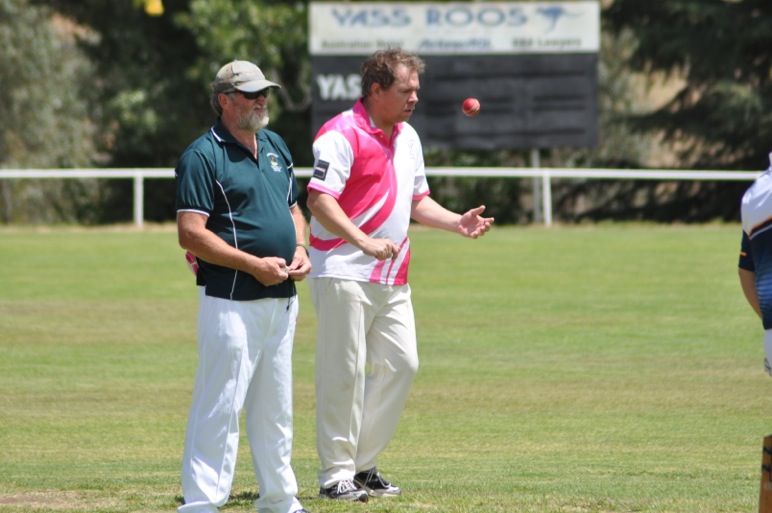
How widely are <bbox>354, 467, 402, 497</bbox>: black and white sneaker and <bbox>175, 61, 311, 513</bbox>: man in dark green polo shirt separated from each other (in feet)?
3.09

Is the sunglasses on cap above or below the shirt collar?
above

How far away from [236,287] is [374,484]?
1.65 metres

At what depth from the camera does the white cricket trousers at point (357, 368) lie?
6.91 meters

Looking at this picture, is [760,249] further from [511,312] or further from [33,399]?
[511,312]

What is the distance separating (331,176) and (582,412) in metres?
4.29

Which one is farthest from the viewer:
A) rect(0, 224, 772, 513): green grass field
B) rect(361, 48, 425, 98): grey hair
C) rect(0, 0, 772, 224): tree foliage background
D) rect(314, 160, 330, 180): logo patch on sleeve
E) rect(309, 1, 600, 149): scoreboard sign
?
rect(0, 0, 772, 224): tree foliage background

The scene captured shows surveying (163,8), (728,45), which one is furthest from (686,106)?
(163,8)

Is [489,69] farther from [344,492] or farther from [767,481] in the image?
[767,481]

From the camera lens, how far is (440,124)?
81.1 feet

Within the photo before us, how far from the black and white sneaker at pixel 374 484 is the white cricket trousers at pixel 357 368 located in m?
0.04

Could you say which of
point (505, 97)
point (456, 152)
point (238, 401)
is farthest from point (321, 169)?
point (456, 152)

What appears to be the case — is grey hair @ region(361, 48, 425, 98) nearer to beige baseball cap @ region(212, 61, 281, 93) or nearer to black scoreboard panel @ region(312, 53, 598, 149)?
beige baseball cap @ region(212, 61, 281, 93)

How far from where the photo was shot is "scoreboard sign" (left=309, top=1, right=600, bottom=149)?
2478 cm

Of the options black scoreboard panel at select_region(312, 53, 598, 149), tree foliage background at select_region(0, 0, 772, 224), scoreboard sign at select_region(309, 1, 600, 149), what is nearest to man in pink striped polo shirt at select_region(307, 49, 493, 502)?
scoreboard sign at select_region(309, 1, 600, 149)
